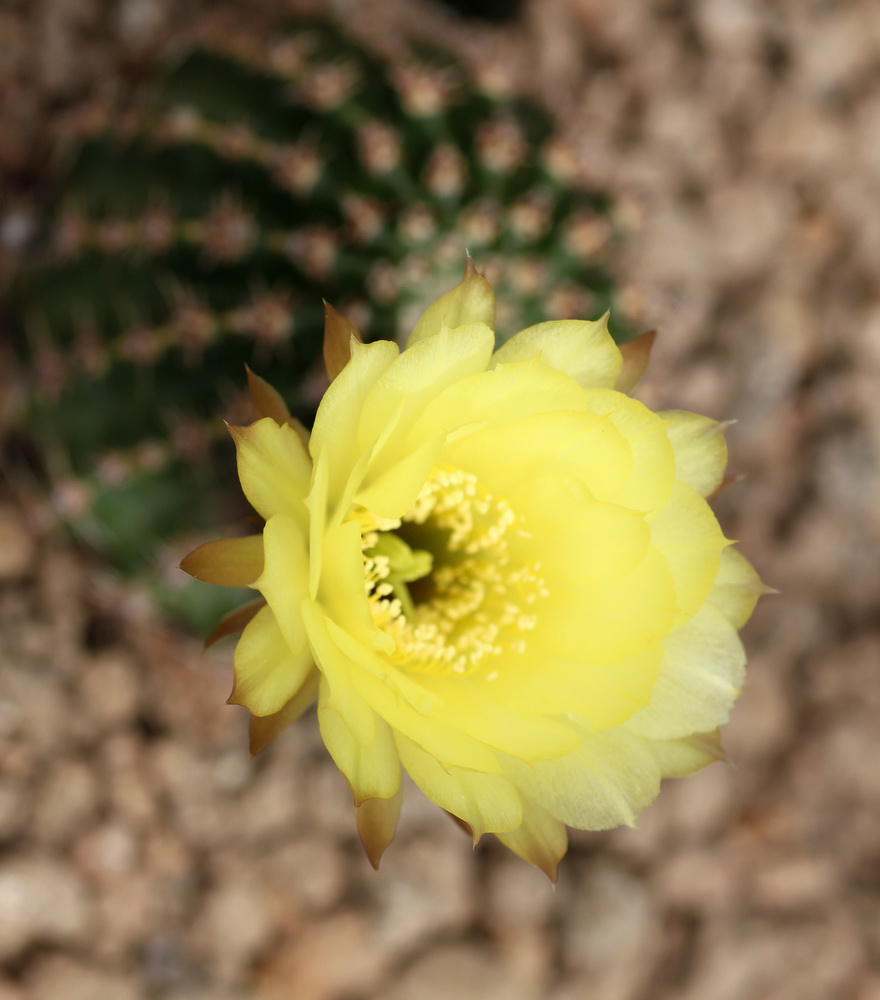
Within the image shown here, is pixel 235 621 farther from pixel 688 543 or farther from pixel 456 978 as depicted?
pixel 456 978

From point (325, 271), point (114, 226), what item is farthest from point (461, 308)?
point (114, 226)

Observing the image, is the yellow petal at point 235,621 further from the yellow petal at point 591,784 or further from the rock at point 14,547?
the rock at point 14,547

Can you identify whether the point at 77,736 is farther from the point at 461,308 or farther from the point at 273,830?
the point at 461,308

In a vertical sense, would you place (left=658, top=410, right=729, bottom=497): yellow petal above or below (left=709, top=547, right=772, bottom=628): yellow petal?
above

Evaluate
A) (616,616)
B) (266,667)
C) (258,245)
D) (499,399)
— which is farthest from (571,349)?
(258,245)

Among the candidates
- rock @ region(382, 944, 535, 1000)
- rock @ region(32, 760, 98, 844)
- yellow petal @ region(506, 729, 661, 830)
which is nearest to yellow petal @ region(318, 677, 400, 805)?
yellow petal @ region(506, 729, 661, 830)

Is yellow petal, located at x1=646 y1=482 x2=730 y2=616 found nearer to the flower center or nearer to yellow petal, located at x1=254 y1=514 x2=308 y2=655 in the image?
the flower center
